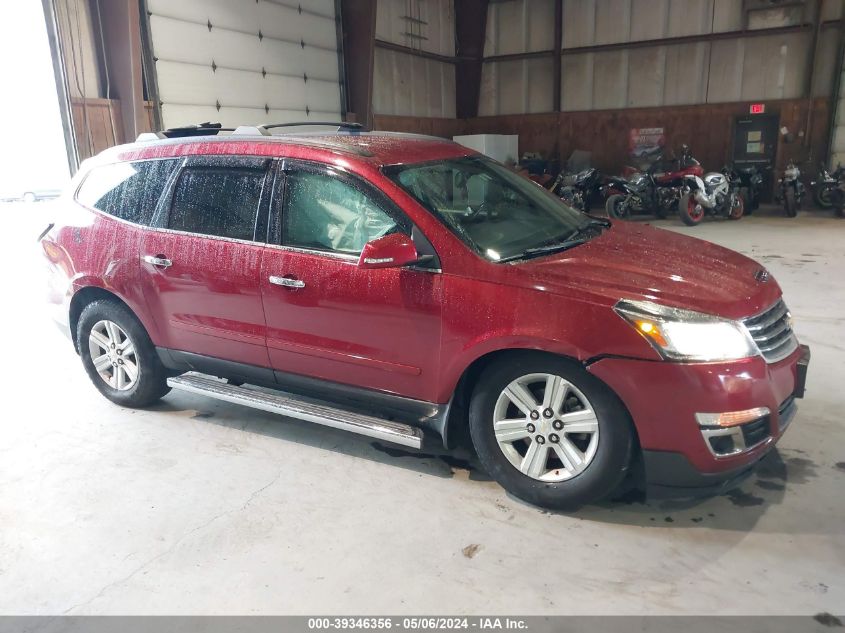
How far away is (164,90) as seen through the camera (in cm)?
854

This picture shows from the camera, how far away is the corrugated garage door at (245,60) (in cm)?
865

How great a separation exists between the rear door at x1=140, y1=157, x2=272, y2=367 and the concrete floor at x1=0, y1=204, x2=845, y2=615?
586 millimetres

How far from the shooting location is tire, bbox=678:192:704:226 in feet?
33.9

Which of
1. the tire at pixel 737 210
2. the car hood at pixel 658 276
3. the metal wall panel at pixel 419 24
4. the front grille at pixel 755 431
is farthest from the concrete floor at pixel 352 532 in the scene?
the metal wall panel at pixel 419 24

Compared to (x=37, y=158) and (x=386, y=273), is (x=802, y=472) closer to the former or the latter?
(x=386, y=273)

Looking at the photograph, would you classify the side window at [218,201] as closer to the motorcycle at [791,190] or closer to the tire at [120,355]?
the tire at [120,355]

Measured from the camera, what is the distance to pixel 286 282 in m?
2.86

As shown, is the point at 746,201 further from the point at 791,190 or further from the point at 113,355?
the point at 113,355

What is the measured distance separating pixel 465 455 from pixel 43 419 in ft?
8.26

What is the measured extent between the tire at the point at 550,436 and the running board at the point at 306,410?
326 millimetres

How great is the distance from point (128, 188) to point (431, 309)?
2.04 meters

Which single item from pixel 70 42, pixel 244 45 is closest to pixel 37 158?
pixel 70 42

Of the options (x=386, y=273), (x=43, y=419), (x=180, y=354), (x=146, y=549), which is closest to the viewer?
(x=146, y=549)

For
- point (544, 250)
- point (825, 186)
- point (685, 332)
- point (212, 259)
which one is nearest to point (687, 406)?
point (685, 332)
